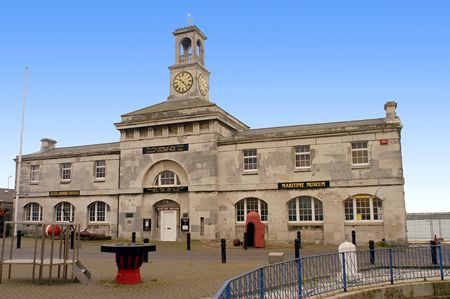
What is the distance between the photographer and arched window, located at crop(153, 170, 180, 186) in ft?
102

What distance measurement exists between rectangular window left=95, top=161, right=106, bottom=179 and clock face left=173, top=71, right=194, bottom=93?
28.5 ft

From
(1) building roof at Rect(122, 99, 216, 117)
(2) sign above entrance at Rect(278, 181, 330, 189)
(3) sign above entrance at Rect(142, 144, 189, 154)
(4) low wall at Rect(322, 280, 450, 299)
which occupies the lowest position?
(4) low wall at Rect(322, 280, 450, 299)

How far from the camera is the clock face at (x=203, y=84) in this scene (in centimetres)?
3663

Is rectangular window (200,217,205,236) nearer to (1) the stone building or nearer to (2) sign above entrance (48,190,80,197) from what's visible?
(1) the stone building

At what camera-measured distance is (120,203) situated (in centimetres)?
3241

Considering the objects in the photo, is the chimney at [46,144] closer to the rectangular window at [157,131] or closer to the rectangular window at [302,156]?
the rectangular window at [157,131]

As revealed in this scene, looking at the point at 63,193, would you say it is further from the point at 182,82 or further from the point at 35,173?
the point at 182,82

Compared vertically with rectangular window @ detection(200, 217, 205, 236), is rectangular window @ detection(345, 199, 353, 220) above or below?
above

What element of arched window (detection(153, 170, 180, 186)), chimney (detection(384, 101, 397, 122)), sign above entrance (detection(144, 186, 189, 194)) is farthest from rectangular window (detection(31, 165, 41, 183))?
chimney (detection(384, 101, 397, 122))

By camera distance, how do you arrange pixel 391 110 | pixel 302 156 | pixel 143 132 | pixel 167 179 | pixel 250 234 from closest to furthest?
pixel 250 234
pixel 391 110
pixel 302 156
pixel 167 179
pixel 143 132

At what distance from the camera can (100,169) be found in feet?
114

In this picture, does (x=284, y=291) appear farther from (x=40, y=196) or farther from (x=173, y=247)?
(x=40, y=196)

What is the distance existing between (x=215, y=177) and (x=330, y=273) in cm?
1786

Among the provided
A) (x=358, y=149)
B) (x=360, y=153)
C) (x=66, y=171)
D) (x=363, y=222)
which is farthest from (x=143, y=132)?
(x=363, y=222)
